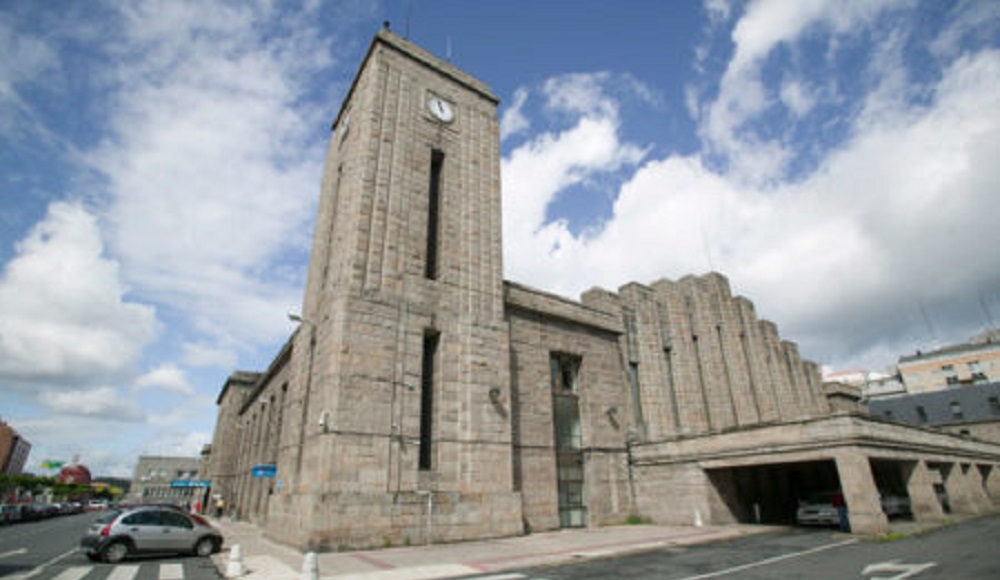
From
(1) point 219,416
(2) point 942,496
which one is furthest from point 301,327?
(1) point 219,416

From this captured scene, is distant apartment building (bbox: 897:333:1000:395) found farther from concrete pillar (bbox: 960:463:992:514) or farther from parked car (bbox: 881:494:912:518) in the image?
parked car (bbox: 881:494:912:518)

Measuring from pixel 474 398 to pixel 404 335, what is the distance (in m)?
3.50

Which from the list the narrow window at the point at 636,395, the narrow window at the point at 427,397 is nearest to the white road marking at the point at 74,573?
the narrow window at the point at 427,397

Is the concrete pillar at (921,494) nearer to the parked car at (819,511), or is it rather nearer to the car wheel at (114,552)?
the parked car at (819,511)

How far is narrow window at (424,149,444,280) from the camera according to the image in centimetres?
1978

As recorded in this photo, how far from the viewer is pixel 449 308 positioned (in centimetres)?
1884

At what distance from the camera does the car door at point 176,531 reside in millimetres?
13766

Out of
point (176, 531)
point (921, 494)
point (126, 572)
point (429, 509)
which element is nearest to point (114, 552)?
point (176, 531)

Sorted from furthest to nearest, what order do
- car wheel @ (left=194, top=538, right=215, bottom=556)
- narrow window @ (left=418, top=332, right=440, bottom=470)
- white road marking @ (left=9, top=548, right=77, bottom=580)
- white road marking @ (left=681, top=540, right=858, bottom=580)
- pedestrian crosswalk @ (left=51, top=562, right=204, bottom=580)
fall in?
narrow window @ (left=418, top=332, right=440, bottom=470), car wheel @ (left=194, top=538, right=215, bottom=556), pedestrian crosswalk @ (left=51, top=562, right=204, bottom=580), white road marking @ (left=9, top=548, right=77, bottom=580), white road marking @ (left=681, top=540, right=858, bottom=580)

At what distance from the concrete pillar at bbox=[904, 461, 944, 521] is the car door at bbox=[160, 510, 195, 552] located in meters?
24.9

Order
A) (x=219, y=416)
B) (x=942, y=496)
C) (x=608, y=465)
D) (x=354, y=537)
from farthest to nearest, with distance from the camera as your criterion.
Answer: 1. (x=219, y=416)
2. (x=942, y=496)
3. (x=608, y=465)
4. (x=354, y=537)

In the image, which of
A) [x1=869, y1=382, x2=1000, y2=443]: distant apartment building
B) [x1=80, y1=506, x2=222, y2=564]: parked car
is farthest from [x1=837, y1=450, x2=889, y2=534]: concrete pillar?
[x1=869, y1=382, x2=1000, y2=443]: distant apartment building

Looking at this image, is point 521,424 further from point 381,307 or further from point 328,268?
point 328,268

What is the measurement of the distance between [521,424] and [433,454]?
180 inches
